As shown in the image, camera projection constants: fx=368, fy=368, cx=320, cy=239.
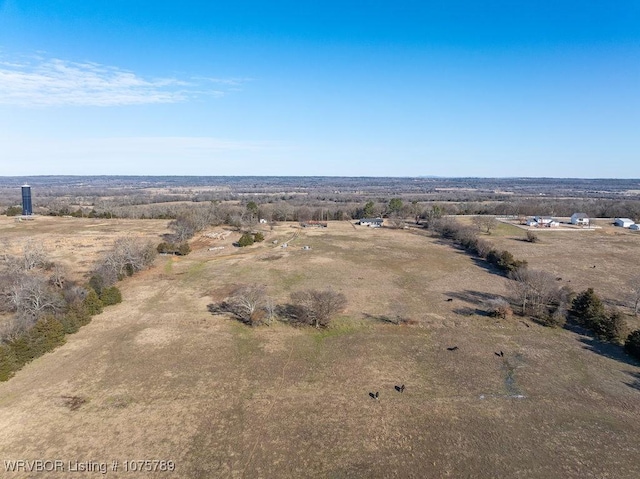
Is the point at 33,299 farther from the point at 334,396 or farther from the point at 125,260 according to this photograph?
the point at 334,396

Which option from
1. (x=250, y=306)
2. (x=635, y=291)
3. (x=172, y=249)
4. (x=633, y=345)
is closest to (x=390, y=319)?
(x=250, y=306)

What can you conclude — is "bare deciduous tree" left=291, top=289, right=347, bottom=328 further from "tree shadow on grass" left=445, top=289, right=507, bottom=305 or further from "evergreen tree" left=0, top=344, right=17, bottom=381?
"evergreen tree" left=0, top=344, right=17, bottom=381

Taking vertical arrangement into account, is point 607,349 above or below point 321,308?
below

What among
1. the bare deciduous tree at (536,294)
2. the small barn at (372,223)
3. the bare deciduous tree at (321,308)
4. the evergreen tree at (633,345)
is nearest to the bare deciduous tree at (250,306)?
the bare deciduous tree at (321,308)

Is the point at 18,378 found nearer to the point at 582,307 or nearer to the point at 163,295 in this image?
the point at 163,295

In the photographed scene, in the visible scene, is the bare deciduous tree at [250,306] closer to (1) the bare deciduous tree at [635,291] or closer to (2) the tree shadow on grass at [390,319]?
(2) the tree shadow on grass at [390,319]

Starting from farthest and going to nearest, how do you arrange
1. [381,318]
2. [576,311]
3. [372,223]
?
[372,223] < [576,311] < [381,318]
